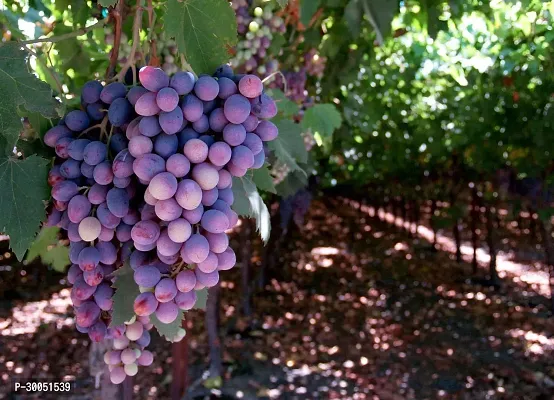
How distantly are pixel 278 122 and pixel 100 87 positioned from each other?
66 centimetres

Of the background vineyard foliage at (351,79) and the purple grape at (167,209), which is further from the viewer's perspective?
the background vineyard foliage at (351,79)

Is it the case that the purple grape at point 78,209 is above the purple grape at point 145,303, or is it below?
above

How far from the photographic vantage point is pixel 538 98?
17.9 feet

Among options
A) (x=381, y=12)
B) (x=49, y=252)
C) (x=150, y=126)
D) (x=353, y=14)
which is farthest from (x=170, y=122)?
(x=353, y=14)

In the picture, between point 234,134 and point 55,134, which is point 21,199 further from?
point 234,134

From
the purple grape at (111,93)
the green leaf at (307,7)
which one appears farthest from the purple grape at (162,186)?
the green leaf at (307,7)

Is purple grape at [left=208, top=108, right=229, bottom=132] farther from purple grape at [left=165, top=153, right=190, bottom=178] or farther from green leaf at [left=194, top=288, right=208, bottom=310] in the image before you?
green leaf at [left=194, top=288, right=208, bottom=310]

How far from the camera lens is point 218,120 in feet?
2.48

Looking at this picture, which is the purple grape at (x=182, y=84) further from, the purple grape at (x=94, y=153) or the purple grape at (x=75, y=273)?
the purple grape at (x=75, y=273)

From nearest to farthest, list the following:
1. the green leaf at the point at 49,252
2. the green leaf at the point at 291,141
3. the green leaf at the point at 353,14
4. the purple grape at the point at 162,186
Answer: the purple grape at the point at 162,186 → the green leaf at the point at 291,141 → the green leaf at the point at 49,252 → the green leaf at the point at 353,14

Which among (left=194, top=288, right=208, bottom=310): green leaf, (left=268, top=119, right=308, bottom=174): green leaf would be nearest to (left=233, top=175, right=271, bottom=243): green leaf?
(left=194, top=288, right=208, bottom=310): green leaf

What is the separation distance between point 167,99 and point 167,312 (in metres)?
0.28

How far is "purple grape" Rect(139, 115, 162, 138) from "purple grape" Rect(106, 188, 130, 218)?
0.09m

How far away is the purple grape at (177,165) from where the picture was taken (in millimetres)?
712
